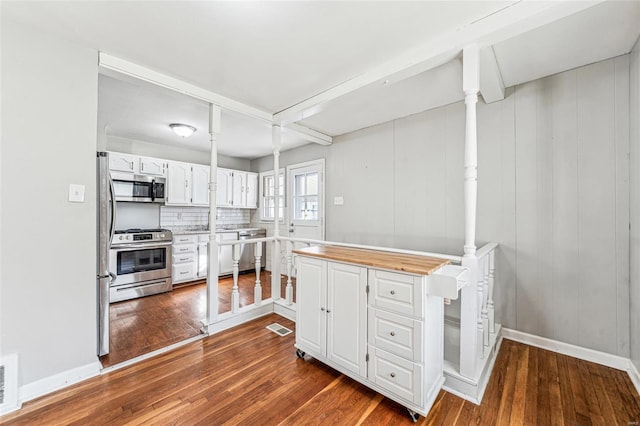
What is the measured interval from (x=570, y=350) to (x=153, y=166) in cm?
567

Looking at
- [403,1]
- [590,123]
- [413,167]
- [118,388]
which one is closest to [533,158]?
[590,123]

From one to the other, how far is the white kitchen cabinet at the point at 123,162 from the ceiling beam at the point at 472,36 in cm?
346

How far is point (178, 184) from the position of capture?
4.64 m

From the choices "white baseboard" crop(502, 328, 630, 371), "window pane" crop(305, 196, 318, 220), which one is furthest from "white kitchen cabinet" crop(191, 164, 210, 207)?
"white baseboard" crop(502, 328, 630, 371)

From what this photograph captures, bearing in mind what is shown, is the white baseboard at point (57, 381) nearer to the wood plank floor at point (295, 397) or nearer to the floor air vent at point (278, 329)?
the wood plank floor at point (295, 397)

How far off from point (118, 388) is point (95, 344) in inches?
16.4

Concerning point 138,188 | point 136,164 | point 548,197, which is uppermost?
point 136,164

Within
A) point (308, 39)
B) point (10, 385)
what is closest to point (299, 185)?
point (308, 39)

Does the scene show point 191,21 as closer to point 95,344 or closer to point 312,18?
point 312,18

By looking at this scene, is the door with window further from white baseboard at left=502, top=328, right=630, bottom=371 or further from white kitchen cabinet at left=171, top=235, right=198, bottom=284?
white baseboard at left=502, top=328, right=630, bottom=371

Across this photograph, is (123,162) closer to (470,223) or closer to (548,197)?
(470,223)

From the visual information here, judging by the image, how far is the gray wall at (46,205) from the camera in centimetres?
172

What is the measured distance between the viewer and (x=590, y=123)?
221 centimetres

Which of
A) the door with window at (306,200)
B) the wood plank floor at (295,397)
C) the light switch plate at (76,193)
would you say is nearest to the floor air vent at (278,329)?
the wood plank floor at (295,397)
